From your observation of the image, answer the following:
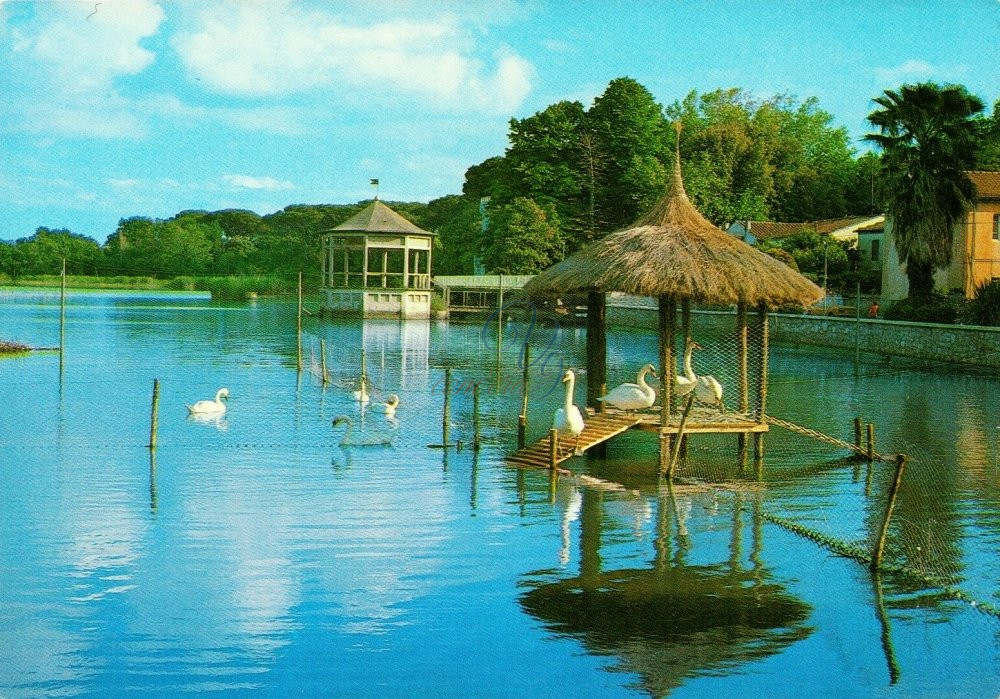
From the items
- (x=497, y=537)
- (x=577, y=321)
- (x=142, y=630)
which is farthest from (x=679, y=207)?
(x=577, y=321)

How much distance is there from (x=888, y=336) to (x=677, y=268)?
1084 inches

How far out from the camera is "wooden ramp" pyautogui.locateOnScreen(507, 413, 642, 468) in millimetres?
17641

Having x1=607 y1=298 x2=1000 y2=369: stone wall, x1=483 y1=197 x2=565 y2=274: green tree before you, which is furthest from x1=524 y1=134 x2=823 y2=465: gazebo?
x1=483 y1=197 x2=565 y2=274: green tree

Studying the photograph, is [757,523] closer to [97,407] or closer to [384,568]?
[384,568]

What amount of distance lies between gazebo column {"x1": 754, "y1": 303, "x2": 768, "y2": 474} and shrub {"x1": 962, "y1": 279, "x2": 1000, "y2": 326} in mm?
21721

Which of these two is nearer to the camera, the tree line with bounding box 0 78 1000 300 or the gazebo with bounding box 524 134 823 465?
the gazebo with bounding box 524 134 823 465

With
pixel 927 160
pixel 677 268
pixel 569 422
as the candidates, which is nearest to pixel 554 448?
pixel 569 422

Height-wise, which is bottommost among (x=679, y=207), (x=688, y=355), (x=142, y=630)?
(x=142, y=630)

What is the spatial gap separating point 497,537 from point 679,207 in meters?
8.13

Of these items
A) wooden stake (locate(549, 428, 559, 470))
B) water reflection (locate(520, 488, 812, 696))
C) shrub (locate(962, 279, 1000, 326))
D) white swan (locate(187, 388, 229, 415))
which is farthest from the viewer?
shrub (locate(962, 279, 1000, 326))

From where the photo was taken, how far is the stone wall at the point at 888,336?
37.3 m

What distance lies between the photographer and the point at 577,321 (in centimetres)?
7388

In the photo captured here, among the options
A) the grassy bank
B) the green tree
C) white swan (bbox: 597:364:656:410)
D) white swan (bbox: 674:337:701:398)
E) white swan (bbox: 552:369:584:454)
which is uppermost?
the green tree

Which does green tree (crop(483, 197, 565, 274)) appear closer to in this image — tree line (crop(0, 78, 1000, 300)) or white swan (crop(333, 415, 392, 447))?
tree line (crop(0, 78, 1000, 300))
